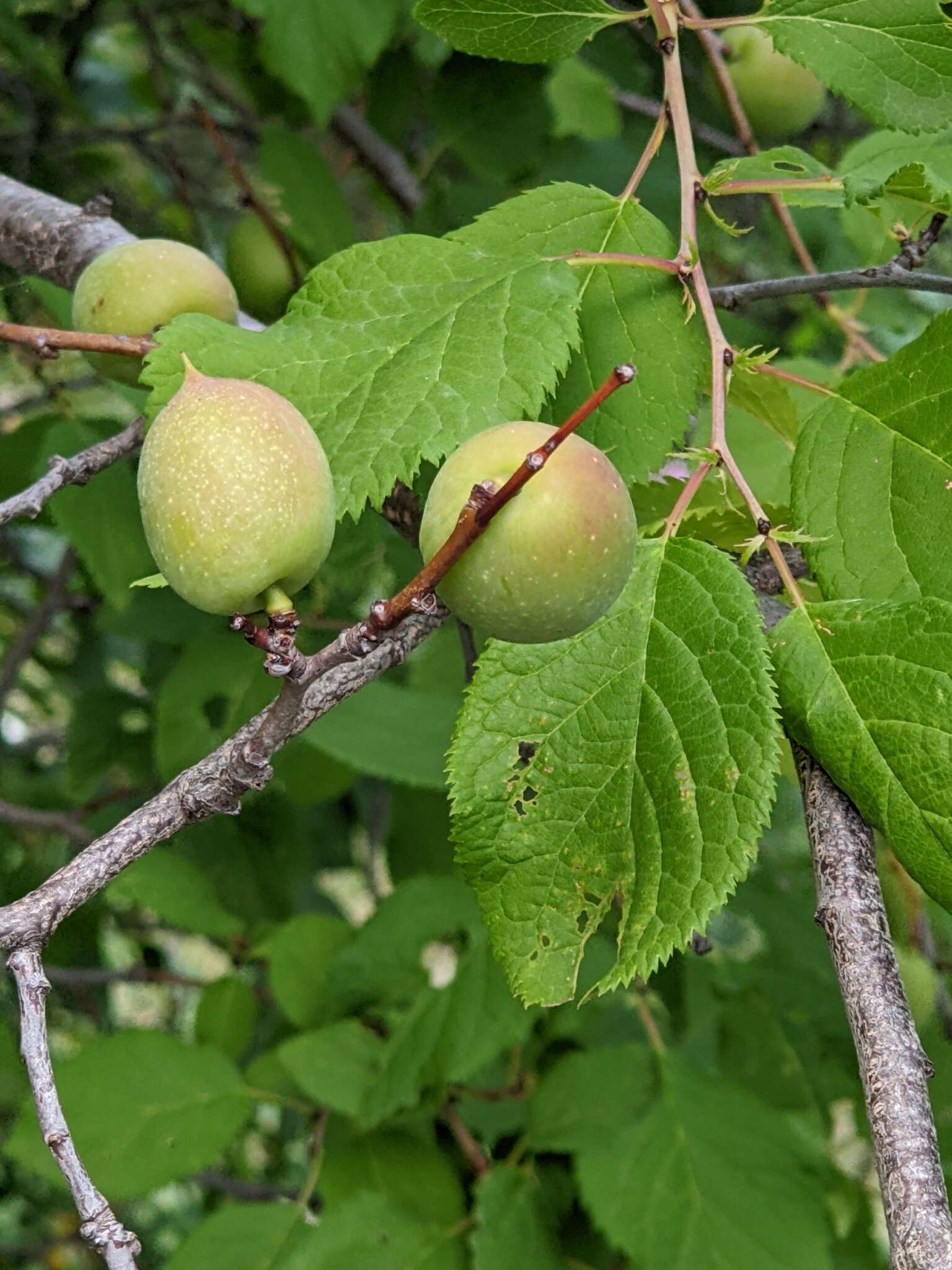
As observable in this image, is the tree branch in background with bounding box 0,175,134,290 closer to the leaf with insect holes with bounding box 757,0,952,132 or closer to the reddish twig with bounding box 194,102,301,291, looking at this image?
the reddish twig with bounding box 194,102,301,291

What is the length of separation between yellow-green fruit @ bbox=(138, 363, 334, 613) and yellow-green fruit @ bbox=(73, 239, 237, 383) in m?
0.50

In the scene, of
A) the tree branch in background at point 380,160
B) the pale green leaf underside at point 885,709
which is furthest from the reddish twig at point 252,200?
the pale green leaf underside at point 885,709

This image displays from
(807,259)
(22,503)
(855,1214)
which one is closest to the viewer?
(22,503)

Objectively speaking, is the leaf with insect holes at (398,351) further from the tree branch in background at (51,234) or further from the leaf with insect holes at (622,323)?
the tree branch in background at (51,234)

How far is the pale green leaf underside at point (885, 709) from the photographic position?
3.27ft

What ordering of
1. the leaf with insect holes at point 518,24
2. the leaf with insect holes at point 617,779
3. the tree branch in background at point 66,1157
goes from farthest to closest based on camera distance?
the leaf with insect holes at point 518,24
the leaf with insect holes at point 617,779
the tree branch in background at point 66,1157

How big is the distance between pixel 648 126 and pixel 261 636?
8.76 ft

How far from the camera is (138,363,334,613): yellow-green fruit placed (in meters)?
0.93

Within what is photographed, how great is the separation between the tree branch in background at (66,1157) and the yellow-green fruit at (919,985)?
1.63 meters

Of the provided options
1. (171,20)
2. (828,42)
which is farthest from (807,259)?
(171,20)

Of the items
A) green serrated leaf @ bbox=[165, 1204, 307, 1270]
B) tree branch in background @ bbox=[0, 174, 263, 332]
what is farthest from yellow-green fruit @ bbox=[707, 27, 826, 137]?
green serrated leaf @ bbox=[165, 1204, 307, 1270]

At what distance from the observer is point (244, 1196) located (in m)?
3.17

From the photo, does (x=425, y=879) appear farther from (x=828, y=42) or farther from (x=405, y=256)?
(x=828, y=42)

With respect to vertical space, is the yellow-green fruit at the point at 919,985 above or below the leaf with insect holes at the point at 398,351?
below
